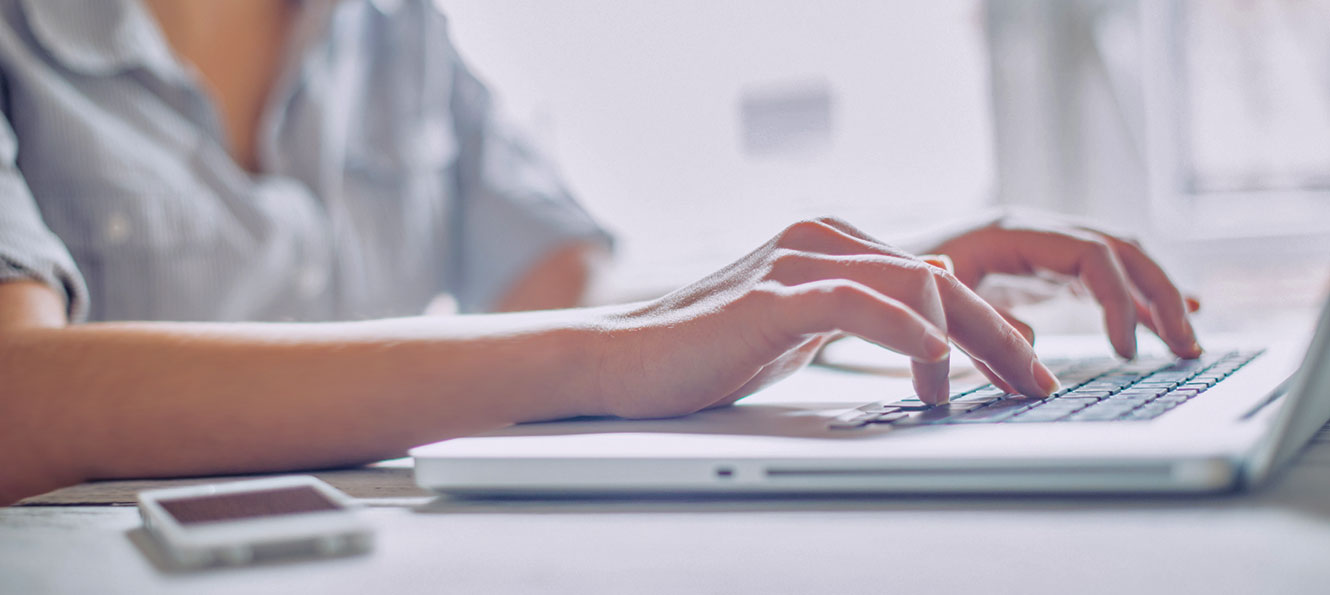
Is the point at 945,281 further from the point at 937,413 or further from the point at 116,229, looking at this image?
the point at 116,229

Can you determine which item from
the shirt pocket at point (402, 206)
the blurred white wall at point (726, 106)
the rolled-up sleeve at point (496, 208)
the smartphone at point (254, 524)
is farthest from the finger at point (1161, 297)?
the blurred white wall at point (726, 106)

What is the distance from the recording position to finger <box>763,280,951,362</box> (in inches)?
15.6

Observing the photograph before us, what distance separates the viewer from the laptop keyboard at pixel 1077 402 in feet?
1.26

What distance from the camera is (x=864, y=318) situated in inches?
15.7

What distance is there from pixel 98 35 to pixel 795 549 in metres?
1.08

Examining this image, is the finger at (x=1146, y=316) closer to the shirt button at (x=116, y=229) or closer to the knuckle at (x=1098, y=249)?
the knuckle at (x=1098, y=249)

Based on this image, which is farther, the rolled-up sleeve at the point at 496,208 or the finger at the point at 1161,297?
the rolled-up sleeve at the point at 496,208

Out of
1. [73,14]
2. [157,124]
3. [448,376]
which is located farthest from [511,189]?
[448,376]

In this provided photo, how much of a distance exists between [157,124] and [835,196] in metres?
1.46

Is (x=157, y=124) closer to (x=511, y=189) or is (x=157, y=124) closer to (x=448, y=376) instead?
(x=511, y=189)

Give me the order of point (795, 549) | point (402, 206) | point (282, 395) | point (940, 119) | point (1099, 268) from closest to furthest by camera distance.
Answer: point (795, 549)
point (282, 395)
point (1099, 268)
point (402, 206)
point (940, 119)

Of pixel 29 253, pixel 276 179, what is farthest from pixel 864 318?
pixel 276 179

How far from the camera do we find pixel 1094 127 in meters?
1.90

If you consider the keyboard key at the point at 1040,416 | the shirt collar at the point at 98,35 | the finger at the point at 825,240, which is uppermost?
the shirt collar at the point at 98,35
